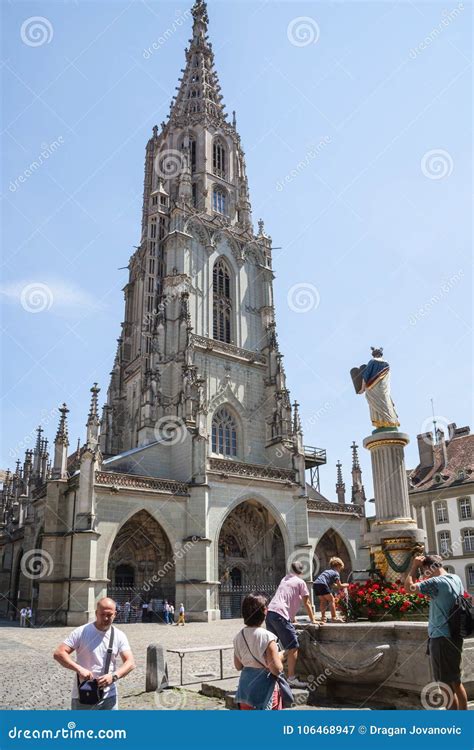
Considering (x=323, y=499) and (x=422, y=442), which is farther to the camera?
(x=422, y=442)

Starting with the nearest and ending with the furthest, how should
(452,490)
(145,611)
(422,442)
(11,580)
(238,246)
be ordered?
(145,611), (11,580), (452,490), (238,246), (422,442)

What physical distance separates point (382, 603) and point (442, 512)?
→ 3343 centimetres

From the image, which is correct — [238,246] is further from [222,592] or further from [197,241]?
[222,592]

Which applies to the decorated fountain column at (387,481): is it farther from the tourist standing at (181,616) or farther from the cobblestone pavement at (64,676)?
the tourist standing at (181,616)

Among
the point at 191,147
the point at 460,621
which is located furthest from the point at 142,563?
the point at 191,147

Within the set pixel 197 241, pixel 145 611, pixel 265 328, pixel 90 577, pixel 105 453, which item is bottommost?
pixel 145 611

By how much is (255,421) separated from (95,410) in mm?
11632

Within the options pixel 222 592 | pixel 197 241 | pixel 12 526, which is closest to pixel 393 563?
pixel 222 592

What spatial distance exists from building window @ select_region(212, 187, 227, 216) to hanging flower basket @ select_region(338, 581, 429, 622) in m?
38.3

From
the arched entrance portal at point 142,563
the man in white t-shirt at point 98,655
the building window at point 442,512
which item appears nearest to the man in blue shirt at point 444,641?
the man in white t-shirt at point 98,655

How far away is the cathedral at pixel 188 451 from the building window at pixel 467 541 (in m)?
7.00

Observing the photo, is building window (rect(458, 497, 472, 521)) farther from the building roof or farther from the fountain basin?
the fountain basin

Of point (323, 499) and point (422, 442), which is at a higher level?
point (422, 442)

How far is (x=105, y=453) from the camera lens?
124ft
